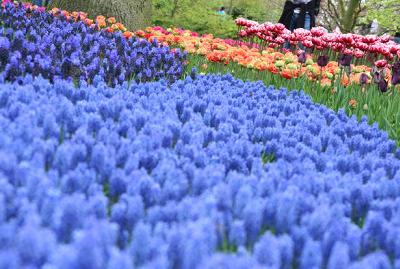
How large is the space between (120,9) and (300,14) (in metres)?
8.50

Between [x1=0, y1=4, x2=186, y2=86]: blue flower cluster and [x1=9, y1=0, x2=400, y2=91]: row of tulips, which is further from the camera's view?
[x1=9, y1=0, x2=400, y2=91]: row of tulips

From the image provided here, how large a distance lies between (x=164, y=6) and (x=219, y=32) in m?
1.89

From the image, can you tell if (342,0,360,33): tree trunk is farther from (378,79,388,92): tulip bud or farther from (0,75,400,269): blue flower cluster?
(0,75,400,269): blue flower cluster

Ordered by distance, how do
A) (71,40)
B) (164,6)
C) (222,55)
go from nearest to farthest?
(71,40) → (222,55) → (164,6)

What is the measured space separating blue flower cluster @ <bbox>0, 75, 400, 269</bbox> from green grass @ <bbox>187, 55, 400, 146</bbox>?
1.99 m

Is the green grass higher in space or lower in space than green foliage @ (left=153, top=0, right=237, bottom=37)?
lower

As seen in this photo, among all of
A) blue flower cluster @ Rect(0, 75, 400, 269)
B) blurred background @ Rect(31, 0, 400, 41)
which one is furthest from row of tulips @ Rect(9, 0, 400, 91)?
blue flower cluster @ Rect(0, 75, 400, 269)

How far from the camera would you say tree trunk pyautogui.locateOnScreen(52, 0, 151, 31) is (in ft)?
37.8

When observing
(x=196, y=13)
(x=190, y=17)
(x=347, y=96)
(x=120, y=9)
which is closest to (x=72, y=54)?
(x=347, y=96)

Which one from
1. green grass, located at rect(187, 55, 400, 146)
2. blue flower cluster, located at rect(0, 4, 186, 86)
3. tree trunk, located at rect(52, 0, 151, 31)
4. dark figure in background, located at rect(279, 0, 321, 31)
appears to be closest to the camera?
blue flower cluster, located at rect(0, 4, 186, 86)

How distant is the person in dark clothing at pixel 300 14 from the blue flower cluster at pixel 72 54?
1069 cm

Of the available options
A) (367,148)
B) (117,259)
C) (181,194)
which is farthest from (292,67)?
(117,259)

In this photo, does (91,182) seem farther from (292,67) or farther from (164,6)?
(164,6)

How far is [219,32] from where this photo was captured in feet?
58.7
